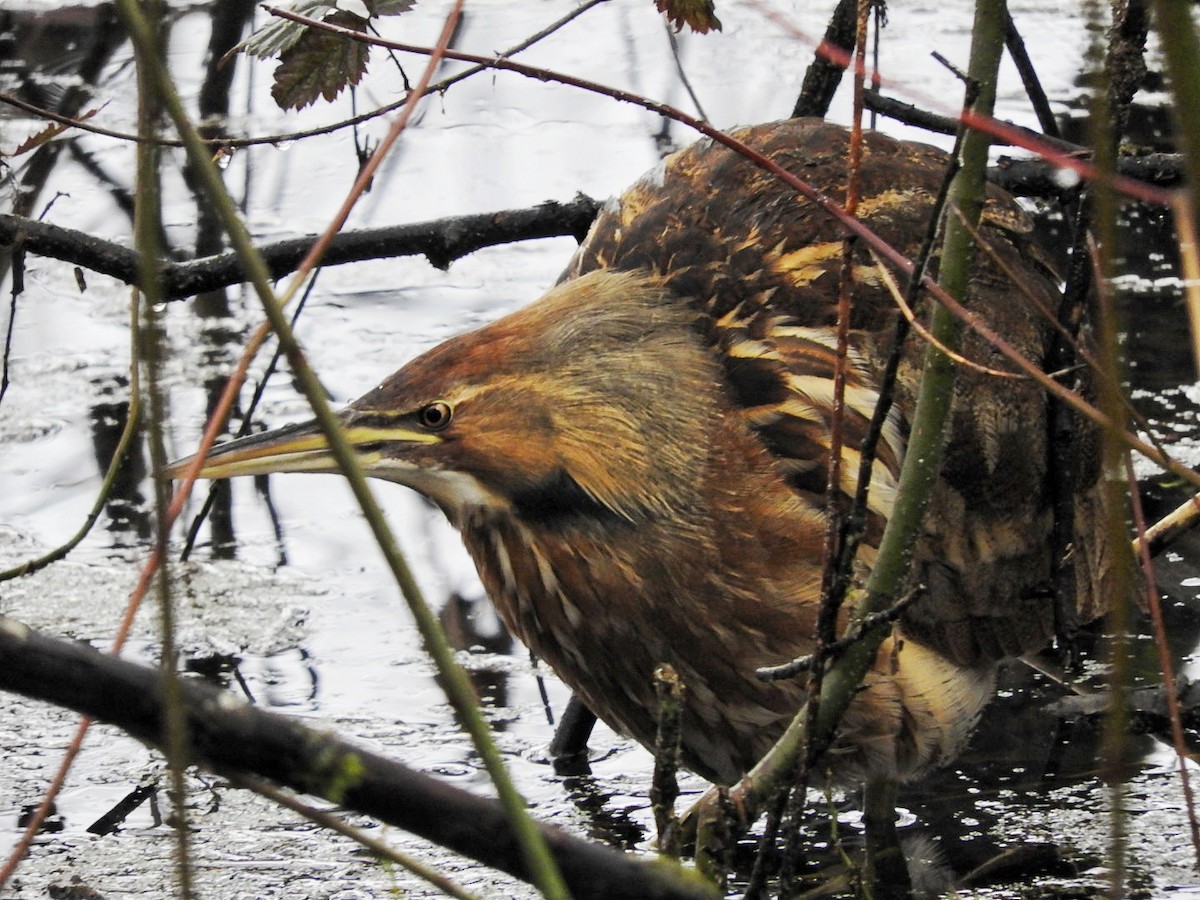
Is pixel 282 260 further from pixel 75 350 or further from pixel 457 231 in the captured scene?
pixel 75 350

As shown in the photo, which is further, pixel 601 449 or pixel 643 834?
pixel 643 834

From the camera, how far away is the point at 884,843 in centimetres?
287

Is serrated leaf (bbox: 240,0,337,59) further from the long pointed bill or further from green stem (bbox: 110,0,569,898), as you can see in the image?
green stem (bbox: 110,0,569,898)

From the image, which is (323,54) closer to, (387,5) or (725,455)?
(387,5)

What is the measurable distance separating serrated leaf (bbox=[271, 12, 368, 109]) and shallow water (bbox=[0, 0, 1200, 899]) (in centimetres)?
71

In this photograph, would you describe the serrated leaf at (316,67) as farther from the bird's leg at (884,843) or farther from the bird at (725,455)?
the bird's leg at (884,843)

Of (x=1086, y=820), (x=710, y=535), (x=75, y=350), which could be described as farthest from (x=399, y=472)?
(x=75, y=350)

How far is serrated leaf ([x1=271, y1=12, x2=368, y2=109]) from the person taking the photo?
2.64 metres

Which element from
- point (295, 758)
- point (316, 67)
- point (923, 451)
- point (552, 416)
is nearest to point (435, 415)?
point (552, 416)

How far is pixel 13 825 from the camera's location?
9.31 ft

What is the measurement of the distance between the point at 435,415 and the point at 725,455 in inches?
17.5

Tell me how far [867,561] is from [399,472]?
0.71 m

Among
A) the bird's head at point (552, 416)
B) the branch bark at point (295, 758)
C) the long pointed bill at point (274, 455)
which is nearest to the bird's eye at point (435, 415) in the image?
the bird's head at point (552, 416)

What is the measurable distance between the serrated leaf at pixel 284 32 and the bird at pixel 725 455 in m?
0.50
